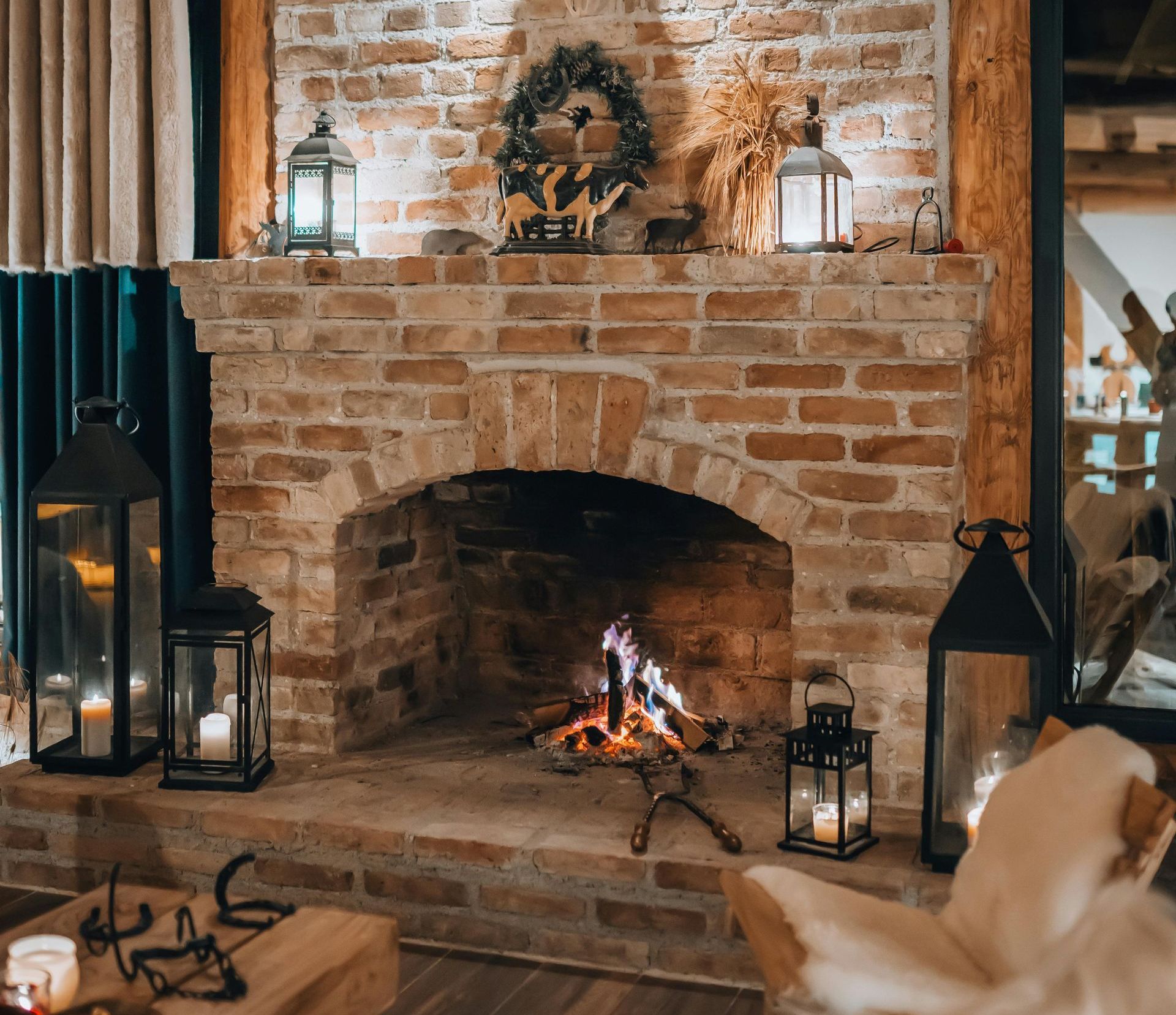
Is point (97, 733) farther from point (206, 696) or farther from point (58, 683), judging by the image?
point (206, 696)

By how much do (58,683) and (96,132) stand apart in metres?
1.46

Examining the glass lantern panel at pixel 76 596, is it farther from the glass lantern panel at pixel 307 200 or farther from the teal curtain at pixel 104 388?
the glass lantern panel at pixel 307 200

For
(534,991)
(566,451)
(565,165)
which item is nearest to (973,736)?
(534,991)

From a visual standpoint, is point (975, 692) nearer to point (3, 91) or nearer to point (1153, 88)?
point (1153, 88)

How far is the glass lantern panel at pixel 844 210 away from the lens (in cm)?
283

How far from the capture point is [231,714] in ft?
9.77

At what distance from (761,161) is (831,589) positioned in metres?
0.96

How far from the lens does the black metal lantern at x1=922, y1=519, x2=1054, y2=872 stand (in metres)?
2.41

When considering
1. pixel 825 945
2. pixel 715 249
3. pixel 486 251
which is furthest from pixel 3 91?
pixel 825 945

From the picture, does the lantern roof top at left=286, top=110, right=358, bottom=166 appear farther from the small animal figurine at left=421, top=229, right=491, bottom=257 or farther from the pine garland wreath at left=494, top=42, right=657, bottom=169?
the pine garland wreath at left=494, top=42, right=657, bottom=169

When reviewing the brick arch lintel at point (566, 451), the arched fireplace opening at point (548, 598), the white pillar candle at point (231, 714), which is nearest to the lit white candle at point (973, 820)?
the brick arch lintel at point (566, 451)

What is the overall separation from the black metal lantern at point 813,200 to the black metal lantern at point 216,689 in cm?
141

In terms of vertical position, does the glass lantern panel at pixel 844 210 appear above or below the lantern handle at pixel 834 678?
above

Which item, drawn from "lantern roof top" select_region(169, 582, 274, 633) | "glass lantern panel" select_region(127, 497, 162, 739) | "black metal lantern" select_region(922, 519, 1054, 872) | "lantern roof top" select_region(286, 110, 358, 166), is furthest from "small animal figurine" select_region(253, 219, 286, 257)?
"black metal lantern" select_region(922, 519, 1054, 872)
